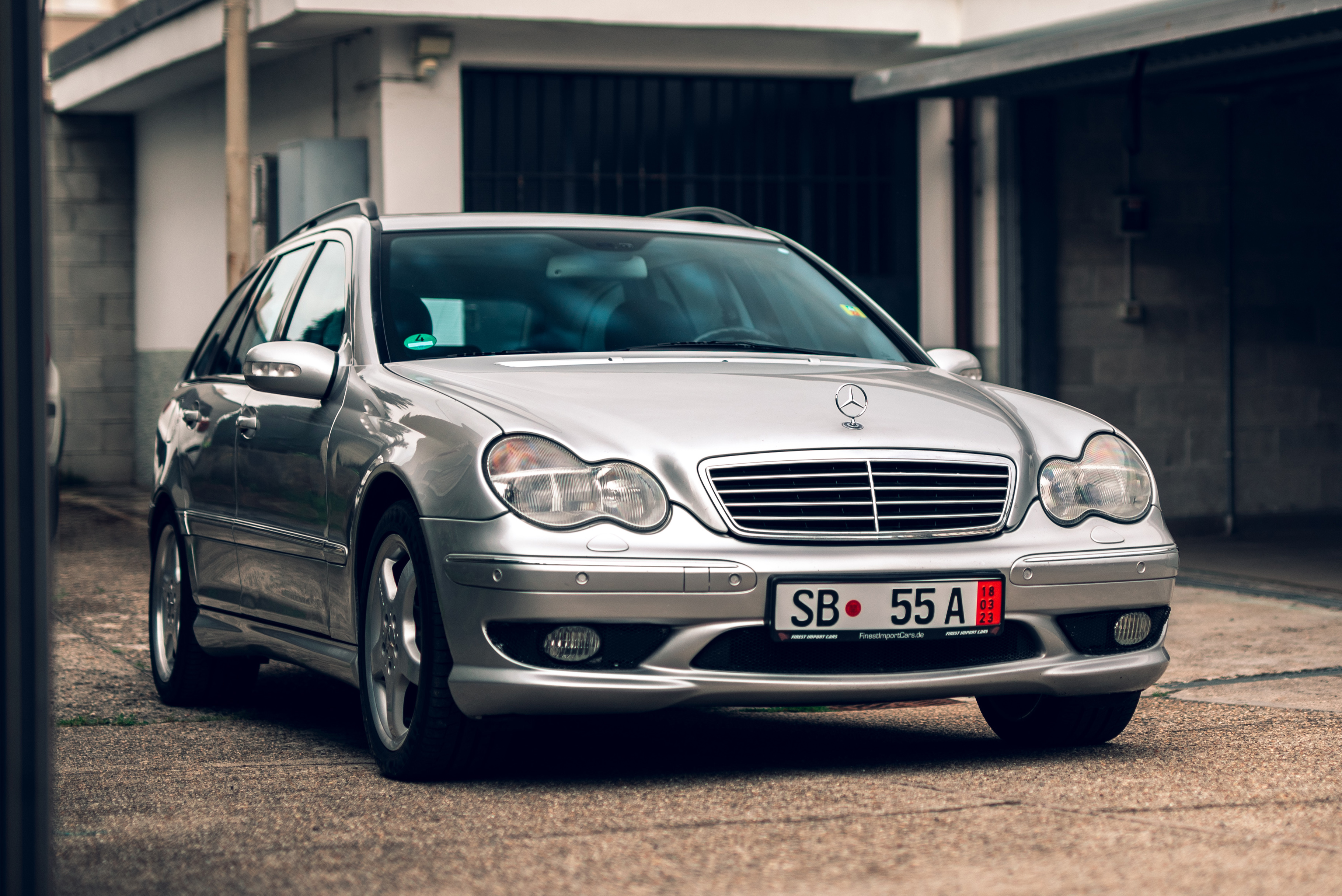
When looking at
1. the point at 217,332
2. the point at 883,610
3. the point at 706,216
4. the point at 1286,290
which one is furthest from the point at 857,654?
the point at 1286,290

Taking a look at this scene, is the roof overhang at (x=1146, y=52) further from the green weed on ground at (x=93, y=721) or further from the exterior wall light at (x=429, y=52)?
the green weed on ground at (x=93, y=721)

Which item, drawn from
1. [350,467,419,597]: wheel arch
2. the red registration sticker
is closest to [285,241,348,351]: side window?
[350,467,419,597]: wheel arch

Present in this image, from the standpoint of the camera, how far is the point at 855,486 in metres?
4.57

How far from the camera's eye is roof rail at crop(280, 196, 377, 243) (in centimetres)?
583

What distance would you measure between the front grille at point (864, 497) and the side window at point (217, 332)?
2.93 m

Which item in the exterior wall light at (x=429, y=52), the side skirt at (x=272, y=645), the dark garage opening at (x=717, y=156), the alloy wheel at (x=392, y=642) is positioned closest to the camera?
the alloy wheel at (x=392, y=642)

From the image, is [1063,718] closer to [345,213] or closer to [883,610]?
[883,610]

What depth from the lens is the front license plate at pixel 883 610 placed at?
4.44 metres

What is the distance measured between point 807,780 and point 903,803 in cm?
37

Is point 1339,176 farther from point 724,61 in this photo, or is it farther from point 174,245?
point 174,245

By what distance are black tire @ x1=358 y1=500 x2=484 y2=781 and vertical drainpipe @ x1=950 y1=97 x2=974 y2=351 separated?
344 inches

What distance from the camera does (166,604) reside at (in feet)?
22.1

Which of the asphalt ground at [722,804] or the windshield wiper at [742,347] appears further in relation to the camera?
the windshield wiper at [742,347]

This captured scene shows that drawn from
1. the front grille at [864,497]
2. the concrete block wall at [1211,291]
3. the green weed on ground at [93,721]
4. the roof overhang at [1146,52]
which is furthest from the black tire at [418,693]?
the concrete block wall at [1211,291]
